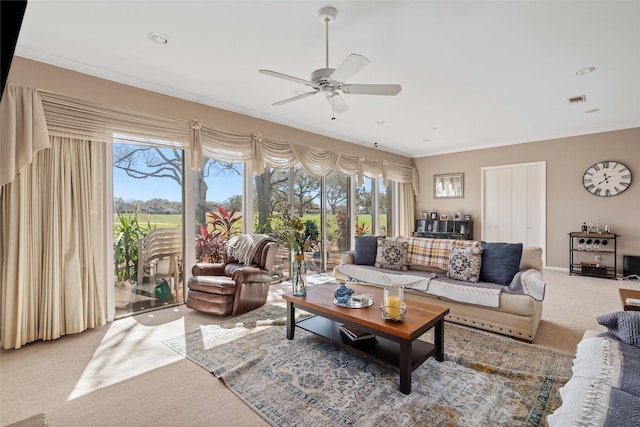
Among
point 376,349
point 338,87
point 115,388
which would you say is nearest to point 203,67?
point 338,87

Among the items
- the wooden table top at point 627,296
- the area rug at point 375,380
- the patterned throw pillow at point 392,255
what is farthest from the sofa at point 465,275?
the wooden table top at point 627,296

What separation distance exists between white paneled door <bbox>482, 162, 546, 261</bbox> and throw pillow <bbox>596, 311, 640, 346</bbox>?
16.4ft

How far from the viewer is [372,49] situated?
9.30ft

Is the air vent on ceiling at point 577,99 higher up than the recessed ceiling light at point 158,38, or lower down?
lower down

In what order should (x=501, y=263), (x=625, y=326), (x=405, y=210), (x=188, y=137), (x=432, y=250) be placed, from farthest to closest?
1. (x=405, y=210)
2. (x=432, y=250)
3. (x=188, y=137)
4. (x=501, y=263)
5. (x=625, y=326)

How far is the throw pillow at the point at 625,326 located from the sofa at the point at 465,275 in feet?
2.94

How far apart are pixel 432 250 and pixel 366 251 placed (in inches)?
34.2

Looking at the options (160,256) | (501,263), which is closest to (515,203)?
(501,263)

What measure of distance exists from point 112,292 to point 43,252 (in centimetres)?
77

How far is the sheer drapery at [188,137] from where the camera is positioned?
3027mm

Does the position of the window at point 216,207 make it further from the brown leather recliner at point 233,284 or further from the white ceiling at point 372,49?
the white ceiling at point 372,49

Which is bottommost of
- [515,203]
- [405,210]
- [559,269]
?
[559,269]

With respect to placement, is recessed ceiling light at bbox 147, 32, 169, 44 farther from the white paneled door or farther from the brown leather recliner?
the white paneled door

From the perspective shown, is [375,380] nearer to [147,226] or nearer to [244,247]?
[244,247]
